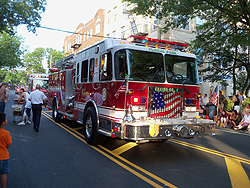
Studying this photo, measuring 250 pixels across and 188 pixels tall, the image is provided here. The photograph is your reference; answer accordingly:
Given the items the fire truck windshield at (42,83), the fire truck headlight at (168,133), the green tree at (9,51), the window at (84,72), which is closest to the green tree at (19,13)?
the fire truck windshield at (42,83)

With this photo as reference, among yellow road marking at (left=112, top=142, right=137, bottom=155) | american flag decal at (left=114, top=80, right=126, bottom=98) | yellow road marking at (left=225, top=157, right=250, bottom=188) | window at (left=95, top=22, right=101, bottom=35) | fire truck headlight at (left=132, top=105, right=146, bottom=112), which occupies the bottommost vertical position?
yellow road marking at (left=225, top=157, right=250, bottom=188)

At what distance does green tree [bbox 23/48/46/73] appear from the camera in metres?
61.5

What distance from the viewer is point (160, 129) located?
5227 mm

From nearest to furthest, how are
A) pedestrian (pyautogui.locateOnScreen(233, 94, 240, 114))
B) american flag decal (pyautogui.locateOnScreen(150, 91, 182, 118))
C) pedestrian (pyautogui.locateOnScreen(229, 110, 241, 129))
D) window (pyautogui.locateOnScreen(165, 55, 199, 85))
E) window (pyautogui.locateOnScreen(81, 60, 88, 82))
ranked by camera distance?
american flag decal (pyautogui.locateOnScreen(150, 91, 182, 118)) → window (pyautogui.locateOnScreen(165, 55, 199, 85)) → window (pyautogui.locateOnScreen(81, 60, 88, 82)) → pedestrian (pyautogui.locateOnScreen(229, 110, 241, 129)) → pedestrian (pyautogui.locateOnScreen(233, 94, 240, 114))

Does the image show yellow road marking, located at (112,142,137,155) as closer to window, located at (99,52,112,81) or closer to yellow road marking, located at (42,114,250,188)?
yellow road marking, located at (42,114,250,188)

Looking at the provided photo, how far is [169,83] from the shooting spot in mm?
6168

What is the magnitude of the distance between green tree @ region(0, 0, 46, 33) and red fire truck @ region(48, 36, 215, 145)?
1377cm

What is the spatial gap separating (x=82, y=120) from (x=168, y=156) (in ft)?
10.8

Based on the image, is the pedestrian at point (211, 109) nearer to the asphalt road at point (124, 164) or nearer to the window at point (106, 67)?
the asphalt road at point (124, 164)

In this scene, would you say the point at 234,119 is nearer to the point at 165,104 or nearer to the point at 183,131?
the point at 165,104

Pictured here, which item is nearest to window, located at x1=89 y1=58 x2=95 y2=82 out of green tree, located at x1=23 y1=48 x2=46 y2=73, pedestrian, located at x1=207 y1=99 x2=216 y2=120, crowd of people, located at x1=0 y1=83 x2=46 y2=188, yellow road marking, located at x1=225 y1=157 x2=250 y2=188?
crowd of people, located at x1=0 y1=83 x2=46 y2=188

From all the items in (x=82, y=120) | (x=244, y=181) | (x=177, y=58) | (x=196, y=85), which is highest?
(x=177, y=58)

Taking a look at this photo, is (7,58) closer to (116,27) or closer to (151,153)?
(116,27)

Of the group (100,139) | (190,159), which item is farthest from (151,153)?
(100,139)
